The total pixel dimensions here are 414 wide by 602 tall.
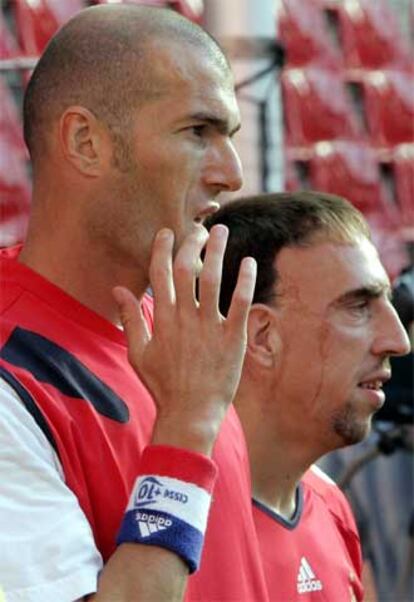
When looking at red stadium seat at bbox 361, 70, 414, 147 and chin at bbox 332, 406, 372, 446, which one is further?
red stadium seat at bbox 361, 70, 414, 147

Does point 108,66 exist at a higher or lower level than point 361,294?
higher

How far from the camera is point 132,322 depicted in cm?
173

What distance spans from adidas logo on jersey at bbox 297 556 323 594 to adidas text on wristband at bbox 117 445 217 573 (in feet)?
2.72

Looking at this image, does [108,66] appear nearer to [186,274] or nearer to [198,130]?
[198,130]

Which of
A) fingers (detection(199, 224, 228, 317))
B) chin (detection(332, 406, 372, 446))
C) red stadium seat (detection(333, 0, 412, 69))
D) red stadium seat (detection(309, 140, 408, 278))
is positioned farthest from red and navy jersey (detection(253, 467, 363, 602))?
red stadium seat (detection(333, 0, 412, 69))

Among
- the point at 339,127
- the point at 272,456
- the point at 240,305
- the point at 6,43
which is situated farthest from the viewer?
the point at 339,127

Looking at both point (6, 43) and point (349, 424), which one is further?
point (6, 43)

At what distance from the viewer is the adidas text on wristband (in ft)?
5.26

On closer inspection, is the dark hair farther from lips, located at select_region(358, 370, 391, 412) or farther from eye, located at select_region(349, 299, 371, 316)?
lips, located at select_region(358, 370, 391, 412)

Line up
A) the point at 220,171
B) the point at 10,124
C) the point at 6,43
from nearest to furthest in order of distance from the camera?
the point at 220,171 → the point at 10,124 → the point at 6,43

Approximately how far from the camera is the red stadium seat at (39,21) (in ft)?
36.9

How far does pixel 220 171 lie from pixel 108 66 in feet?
0.66

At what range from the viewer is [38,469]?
5.27 feet

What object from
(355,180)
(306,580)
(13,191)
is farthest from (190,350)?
(355,180)
